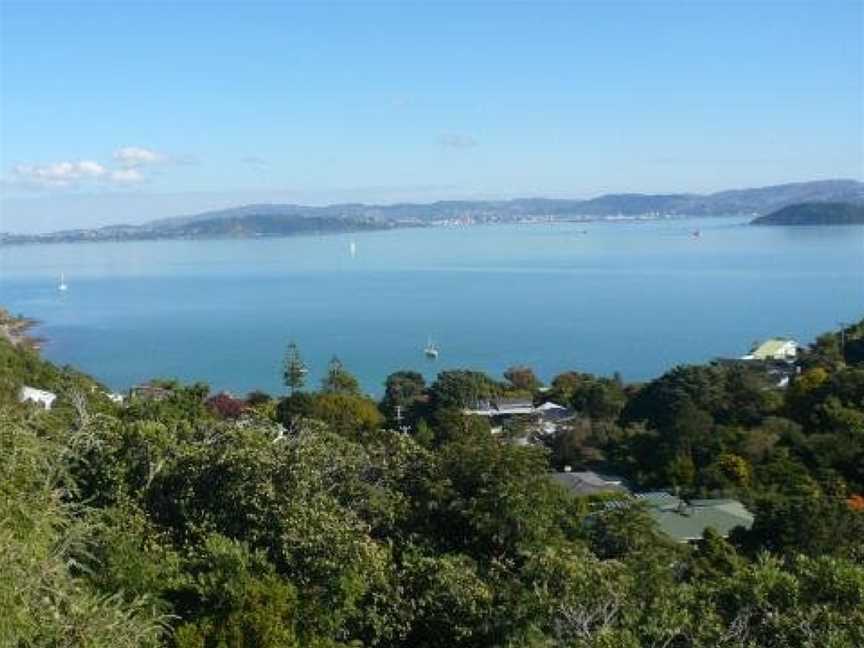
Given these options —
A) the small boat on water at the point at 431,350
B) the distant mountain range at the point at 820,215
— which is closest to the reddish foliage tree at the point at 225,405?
the small boat on water at the point at 431,350

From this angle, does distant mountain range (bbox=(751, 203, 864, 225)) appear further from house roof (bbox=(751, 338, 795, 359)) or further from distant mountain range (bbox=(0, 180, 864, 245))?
house roof (bbox=(751, 338, 795, 359))

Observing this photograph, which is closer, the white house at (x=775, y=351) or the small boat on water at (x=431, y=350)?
the white house at (x=775, y=351)

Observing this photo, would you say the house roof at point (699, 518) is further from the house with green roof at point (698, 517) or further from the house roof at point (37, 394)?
the house roof at point (37, 394)

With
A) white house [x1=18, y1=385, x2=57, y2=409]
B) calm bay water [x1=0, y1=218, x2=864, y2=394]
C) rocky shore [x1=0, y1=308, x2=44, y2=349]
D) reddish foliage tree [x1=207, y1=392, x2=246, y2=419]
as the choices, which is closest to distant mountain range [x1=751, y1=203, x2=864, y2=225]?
calm bay water [x1=0, y1=218, x2=864, y2=394]

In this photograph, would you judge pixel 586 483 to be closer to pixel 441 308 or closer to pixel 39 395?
pixel 39 395

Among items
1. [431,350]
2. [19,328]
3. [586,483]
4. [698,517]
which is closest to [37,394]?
[586,483]
